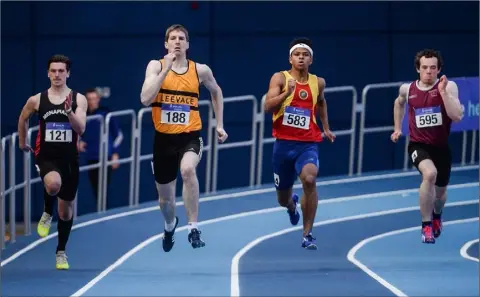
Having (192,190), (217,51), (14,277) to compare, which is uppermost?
(217,51)

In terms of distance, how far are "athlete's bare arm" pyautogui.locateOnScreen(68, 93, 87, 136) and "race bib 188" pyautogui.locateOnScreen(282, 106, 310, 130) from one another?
65.6 inches

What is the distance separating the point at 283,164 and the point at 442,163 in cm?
138

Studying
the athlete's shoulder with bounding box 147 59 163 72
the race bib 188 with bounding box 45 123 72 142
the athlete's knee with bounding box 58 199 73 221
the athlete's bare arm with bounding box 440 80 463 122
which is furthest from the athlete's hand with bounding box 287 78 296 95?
the athlete's knee with bounding box 58 199 73 221

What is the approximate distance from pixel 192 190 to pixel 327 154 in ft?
38.5

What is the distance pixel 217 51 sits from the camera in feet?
75.6

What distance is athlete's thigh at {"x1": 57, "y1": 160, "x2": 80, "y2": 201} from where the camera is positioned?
1255 cm

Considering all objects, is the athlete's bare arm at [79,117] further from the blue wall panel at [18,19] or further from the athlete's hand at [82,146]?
the blue wall panel at [18,19]

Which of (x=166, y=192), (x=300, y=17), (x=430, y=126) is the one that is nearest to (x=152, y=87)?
(x=166, y=192)

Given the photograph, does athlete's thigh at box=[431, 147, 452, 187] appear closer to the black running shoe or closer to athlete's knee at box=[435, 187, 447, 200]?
athlete's knee at box=[435, 187, 447, 200]

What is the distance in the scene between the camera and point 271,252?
1720 cm

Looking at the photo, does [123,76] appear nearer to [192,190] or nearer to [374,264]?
[374,264]

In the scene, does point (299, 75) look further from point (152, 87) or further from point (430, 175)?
point (430, 175)

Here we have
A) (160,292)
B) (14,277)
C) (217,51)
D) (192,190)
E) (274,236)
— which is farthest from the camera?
(217,51)

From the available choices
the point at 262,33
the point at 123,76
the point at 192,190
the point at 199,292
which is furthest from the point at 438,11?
the point at 192,190
